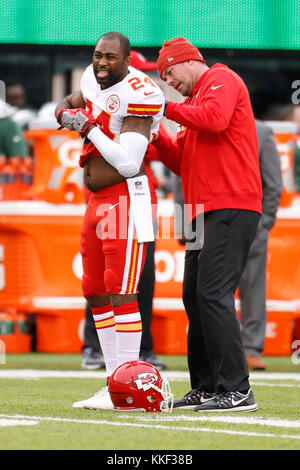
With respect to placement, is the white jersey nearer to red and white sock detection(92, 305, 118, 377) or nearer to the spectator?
red and white sock detection(92, 305, 118, 377)

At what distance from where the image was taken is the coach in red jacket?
16.0 feet

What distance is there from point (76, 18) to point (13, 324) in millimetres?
2505

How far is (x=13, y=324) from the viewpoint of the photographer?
28.3ft

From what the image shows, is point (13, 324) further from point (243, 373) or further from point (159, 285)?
point (243, 373)

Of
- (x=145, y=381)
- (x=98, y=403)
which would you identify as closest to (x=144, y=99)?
(x=145, y=381)

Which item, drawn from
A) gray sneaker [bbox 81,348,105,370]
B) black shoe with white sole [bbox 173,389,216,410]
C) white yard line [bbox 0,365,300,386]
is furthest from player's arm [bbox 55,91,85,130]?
gray sneaker [bbox 81,348,105,370]

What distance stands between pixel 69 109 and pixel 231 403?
1488 mm

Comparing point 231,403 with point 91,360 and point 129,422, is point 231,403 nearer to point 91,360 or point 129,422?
point 129,422

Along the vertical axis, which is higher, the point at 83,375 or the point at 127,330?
the point at 127,330

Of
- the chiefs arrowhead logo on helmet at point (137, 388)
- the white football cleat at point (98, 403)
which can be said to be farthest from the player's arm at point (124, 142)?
the white football cleat at point (98, 403)

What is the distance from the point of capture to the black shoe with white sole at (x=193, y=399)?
5.12 meters

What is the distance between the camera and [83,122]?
4.96 m

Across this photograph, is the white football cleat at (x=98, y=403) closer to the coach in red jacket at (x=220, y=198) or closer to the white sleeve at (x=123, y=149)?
the coach in red jacket at (x=220, y=198)
